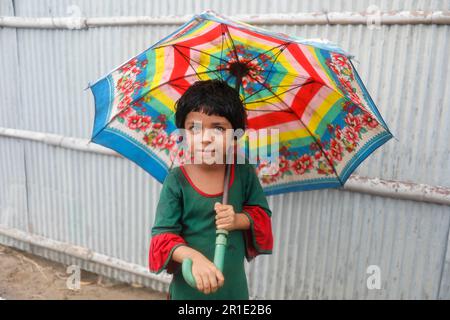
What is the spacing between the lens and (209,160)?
162cm

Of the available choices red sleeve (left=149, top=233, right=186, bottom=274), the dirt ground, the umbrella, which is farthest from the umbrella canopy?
the dirt ground

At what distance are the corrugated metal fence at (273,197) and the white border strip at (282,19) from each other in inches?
1.2

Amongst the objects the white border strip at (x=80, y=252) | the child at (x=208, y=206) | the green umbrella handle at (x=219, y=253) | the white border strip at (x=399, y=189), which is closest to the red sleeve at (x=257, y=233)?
the child at (x=208, y=206)

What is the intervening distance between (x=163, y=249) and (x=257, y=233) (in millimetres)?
450

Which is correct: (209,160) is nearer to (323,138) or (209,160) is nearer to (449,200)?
(323,138)

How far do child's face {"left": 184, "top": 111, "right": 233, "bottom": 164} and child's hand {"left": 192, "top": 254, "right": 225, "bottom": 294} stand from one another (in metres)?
0.42

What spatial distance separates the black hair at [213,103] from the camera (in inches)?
63.7

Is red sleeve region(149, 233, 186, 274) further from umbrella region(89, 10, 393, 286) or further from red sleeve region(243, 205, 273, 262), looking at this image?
umbrella region(89, 10, 393, 286)

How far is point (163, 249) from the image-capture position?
1.59 meters

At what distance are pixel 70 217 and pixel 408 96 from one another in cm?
325

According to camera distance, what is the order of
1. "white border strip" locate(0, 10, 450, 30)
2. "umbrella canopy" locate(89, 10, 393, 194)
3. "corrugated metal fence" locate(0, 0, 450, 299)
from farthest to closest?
"corrugated metal fence" locate(0, 0, 450, 299) → "white border strip" locate(0, 10, 450, 30) → "umbrella canopy" locate(89, 10, 393, 194)

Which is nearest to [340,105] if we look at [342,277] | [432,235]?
[432,235]

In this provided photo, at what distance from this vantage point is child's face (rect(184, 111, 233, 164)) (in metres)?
1.60

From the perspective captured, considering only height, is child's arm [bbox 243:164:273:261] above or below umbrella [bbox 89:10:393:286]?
below
